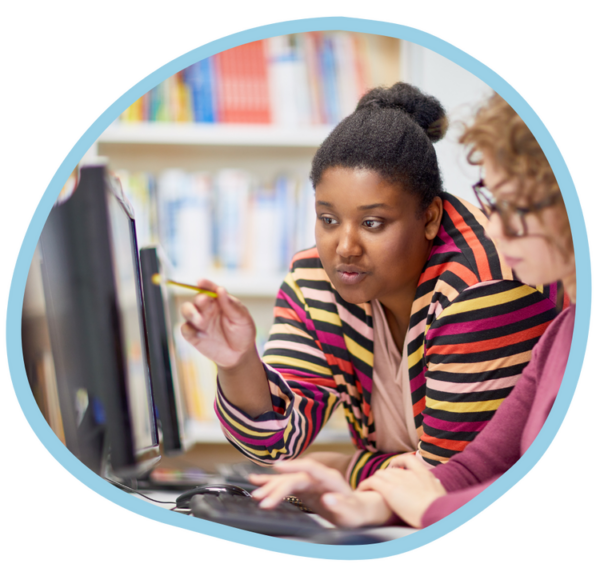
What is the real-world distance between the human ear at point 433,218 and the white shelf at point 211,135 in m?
0.21

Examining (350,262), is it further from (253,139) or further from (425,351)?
(253,139)

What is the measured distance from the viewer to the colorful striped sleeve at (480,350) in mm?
724

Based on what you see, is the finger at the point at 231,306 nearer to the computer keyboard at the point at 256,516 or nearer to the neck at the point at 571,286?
the computer keyboard at the point at 256,516

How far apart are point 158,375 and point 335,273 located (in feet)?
1.00

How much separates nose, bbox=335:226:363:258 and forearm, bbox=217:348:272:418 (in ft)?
0.60

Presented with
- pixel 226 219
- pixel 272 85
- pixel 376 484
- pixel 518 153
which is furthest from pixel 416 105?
pixel 376 484

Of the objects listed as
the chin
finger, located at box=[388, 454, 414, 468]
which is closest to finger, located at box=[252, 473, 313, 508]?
finger, located at box=[388, 454, 414, 468]

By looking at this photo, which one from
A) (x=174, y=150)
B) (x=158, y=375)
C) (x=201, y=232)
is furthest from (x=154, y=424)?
(x=174, y=150)

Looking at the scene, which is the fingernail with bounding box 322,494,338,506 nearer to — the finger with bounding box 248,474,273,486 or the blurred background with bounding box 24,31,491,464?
the finger with bounding box 248,474,273,486

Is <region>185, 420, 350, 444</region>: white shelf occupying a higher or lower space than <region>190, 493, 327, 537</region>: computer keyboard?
higher

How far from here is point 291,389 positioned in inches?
34.6

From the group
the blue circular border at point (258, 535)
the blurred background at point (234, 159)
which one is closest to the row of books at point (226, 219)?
the blurred background at point (234, 159)

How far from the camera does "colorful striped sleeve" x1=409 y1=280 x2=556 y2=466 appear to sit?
2.38ft

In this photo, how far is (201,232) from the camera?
0.97 m
